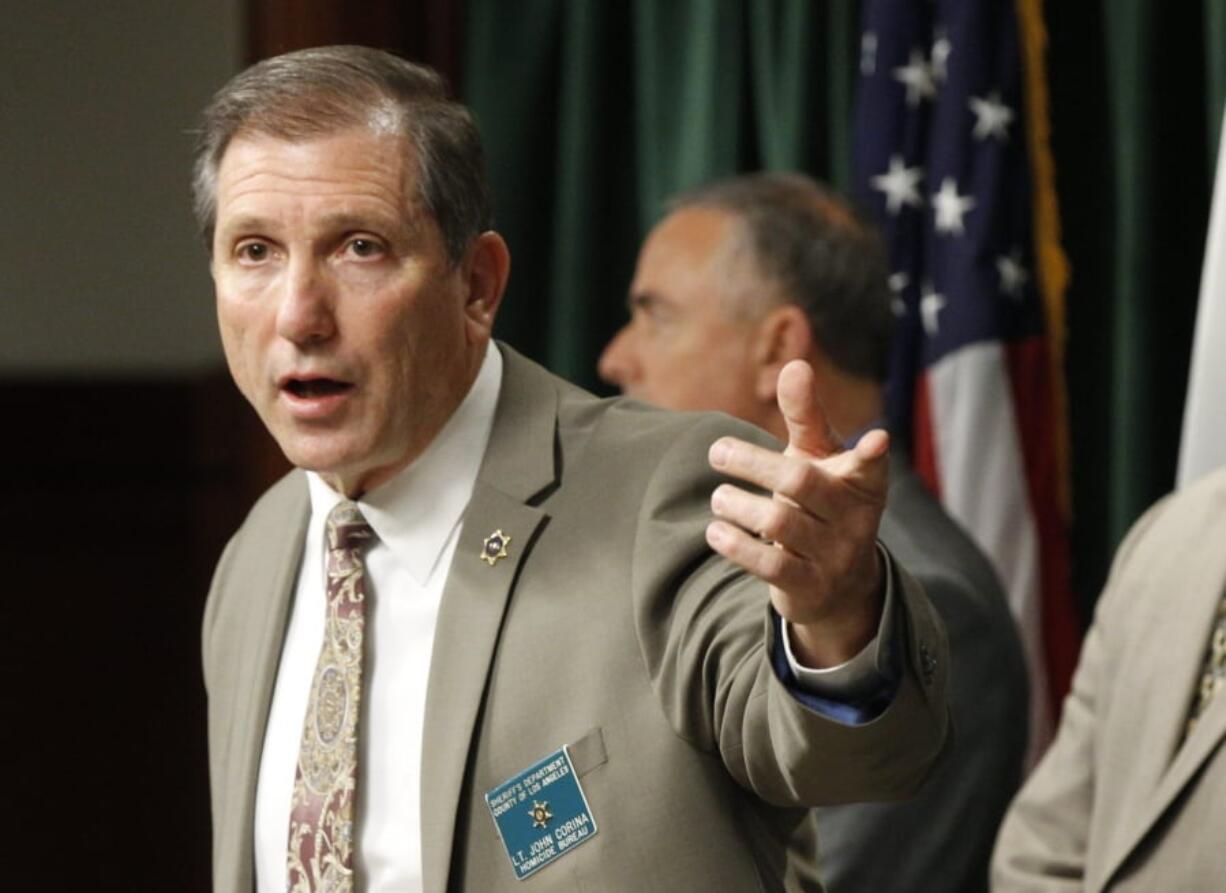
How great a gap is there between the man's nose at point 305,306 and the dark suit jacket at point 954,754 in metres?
1.22

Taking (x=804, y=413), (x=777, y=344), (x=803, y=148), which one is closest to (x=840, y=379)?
(x=777, y=344)

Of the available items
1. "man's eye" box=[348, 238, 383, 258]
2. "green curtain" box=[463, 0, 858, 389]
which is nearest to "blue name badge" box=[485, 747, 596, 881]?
"man's eye" box=[348, 238, 383, 258]

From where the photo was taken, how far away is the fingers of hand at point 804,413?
1.55 metres

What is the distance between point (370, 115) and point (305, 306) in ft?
0.61

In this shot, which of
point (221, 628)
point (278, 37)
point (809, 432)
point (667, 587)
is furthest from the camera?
point (278, 37)

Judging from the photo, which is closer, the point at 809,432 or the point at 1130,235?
the point at 809,432

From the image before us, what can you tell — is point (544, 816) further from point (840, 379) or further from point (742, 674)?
point (840, 379)

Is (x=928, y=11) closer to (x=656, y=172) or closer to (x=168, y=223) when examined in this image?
(x=656, y=172)

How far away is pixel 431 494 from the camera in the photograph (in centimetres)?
203

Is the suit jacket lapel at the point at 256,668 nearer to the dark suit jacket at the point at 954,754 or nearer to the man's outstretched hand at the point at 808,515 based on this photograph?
the man's outstretched hand at the point at 808,515

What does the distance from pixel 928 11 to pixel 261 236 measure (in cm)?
216

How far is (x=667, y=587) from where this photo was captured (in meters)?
1.82

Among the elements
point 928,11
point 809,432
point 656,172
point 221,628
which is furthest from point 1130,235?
point 809,432

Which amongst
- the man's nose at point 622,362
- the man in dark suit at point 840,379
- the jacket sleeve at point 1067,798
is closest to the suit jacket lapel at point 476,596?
the man in dark suit at point 840,379
